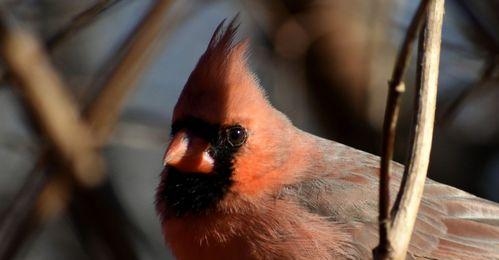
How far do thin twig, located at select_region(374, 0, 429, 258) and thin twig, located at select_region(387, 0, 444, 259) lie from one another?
0.04m

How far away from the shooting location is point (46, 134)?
3.61m

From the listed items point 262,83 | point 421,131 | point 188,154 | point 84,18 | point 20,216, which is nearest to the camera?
point 421,131

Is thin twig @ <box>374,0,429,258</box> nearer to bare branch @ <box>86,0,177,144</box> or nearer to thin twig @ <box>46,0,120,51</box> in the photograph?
thin twig @ <box>46,0,120,51</box>

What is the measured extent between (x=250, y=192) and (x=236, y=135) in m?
0.16

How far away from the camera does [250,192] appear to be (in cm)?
289

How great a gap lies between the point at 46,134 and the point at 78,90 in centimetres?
47

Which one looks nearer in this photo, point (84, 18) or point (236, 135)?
point (236, 135)

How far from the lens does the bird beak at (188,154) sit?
2.84m

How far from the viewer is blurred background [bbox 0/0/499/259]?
3691 mm

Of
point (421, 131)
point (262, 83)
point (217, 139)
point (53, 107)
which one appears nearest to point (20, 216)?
point (53, 107)


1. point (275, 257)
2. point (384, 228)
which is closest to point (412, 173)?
point (384, 228)

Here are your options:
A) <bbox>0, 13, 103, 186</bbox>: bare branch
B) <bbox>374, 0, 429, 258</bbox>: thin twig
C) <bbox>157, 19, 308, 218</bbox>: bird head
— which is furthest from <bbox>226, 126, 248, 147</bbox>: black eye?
<bbox>374, 0, 429, 258</bbox>: thin twig

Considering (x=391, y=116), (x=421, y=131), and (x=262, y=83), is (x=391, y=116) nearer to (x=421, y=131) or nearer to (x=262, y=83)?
(x=421, y=131)

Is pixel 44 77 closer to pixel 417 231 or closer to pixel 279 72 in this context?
pixel 279 72
